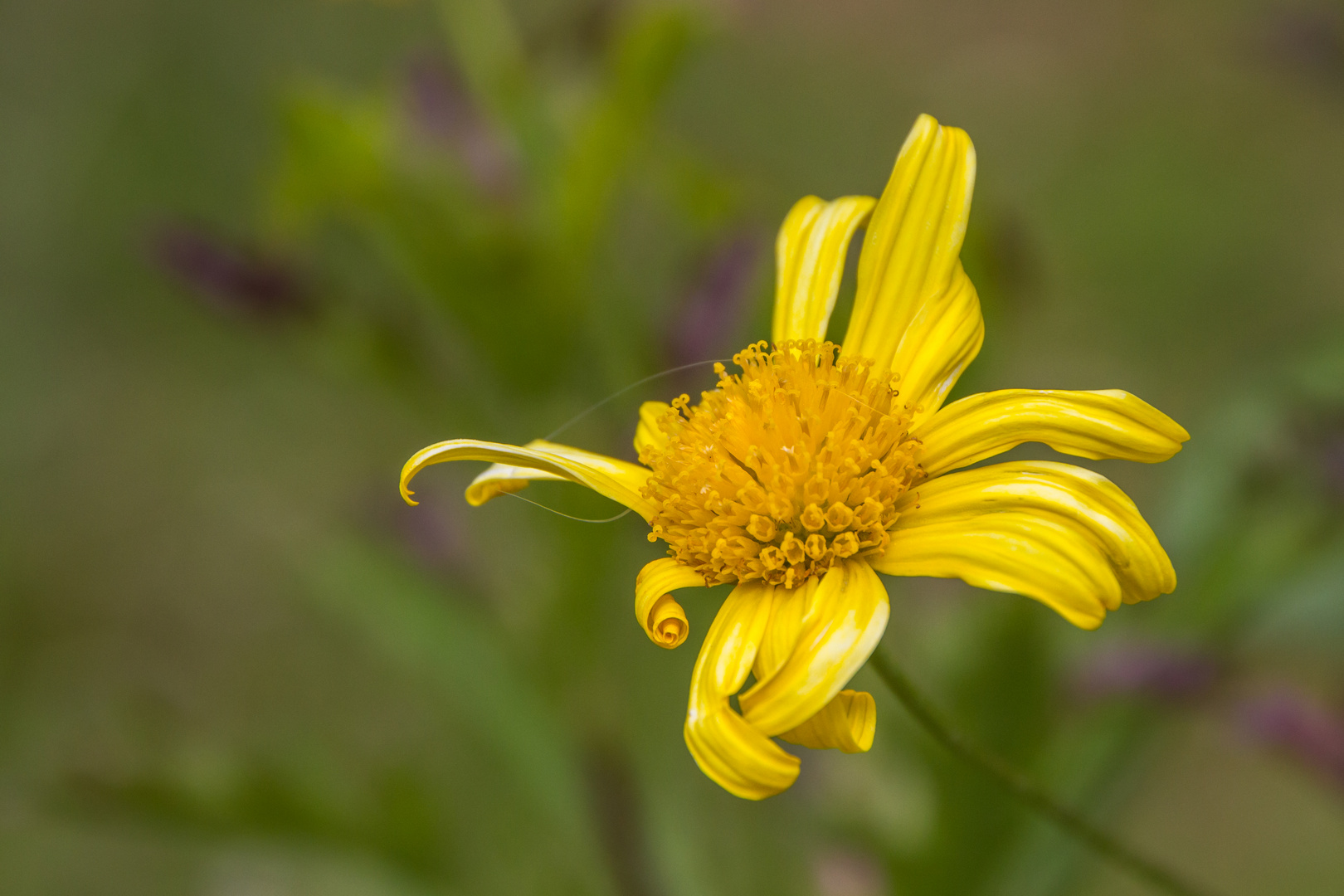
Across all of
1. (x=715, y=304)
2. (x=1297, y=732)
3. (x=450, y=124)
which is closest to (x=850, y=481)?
(x=715, y=304)

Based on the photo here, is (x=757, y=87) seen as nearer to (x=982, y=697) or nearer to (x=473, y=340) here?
(x=473, y=340)

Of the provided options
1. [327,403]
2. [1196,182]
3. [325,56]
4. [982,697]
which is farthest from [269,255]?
[1196,182]

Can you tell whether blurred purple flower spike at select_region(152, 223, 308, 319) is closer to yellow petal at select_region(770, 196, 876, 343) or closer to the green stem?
yellow petal at select_region(770, 196, 876, 343)

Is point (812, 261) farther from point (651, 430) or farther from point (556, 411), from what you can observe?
point (556, 411)

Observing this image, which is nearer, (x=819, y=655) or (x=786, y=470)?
(x=819, y=655)

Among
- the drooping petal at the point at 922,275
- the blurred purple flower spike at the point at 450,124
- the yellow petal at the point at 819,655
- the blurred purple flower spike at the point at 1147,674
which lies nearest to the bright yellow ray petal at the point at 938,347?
the drooping petal at the point at 922,275

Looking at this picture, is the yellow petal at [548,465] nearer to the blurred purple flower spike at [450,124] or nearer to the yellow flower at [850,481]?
the yellow flower at [850,481]
